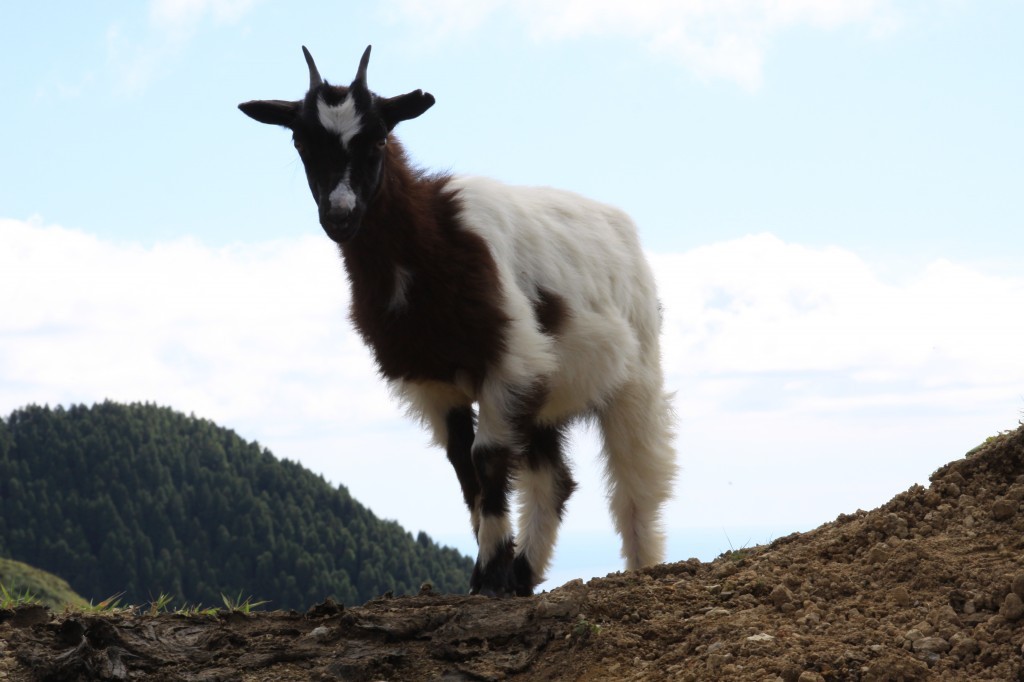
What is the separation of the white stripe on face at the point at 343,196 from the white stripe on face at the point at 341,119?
250 millimetres

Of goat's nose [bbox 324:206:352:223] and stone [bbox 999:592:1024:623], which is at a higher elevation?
goat's nose [bbox 324:206:352:223]

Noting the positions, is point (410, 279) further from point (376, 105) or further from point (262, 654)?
point (262, 654)

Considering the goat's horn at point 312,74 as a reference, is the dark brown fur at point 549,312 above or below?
below

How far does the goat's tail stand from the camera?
8.77 metres

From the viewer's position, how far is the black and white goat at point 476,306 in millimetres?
7012

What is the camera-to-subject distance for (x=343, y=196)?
6.70 m

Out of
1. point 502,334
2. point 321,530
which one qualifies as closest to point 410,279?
point 502,334

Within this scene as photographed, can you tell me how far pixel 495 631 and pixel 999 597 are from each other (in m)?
2.45

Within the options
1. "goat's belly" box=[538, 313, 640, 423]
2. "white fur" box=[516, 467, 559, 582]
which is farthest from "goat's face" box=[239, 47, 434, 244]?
"white fur" box=[516, 467, 559, 582]

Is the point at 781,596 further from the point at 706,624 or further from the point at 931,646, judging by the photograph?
the point at 931,646

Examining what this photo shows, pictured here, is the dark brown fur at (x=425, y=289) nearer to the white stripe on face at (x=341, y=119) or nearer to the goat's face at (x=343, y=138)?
the goat's face at (x=343, y=138)

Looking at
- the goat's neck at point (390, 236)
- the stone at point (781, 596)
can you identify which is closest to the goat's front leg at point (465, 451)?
the goat's neck at point (390, 236)

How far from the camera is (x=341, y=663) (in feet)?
19.5

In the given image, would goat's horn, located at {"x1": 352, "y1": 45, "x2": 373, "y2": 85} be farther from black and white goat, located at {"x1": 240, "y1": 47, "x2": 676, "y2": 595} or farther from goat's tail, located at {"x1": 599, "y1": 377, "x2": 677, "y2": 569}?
goat's tail, located at {"x1": 599, "y1": 377, "x2": 677, "y2": 569}
